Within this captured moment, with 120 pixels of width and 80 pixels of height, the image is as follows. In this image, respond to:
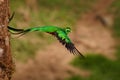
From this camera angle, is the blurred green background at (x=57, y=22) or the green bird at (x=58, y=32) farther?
the blurred green background at (x=57, y=22)

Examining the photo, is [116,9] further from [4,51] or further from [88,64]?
[4,51]

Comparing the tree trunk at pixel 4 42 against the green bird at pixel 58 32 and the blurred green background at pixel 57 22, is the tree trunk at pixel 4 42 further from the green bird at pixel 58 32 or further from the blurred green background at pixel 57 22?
the blurred green background at pixel 57 22

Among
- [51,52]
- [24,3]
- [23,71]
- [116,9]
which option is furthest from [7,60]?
[116,9]

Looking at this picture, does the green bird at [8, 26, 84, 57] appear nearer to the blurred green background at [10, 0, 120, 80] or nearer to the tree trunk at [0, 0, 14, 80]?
the tree trunk at [0, 0, 14, 80]

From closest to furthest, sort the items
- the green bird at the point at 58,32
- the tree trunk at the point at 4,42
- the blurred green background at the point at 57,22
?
the green bird at the point at 58,32, the tree trunk at the point at 4,42, the blurred green background at the point at 57,22

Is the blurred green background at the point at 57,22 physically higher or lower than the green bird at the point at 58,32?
higher

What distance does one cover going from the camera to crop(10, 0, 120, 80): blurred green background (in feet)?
28.9

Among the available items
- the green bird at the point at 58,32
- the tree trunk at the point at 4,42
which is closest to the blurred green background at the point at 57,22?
the tree trunk at the point at 4,42

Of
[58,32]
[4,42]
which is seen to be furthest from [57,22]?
[58,32]

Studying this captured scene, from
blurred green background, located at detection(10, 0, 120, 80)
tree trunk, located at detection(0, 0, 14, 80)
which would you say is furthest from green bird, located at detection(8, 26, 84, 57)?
blurred green background, located at detection(10, 0, 120, 80)

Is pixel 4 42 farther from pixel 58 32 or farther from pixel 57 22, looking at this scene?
pixel 57 22

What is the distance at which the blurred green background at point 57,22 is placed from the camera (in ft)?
28.9

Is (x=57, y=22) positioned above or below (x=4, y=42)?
above

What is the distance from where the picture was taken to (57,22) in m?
10.2
